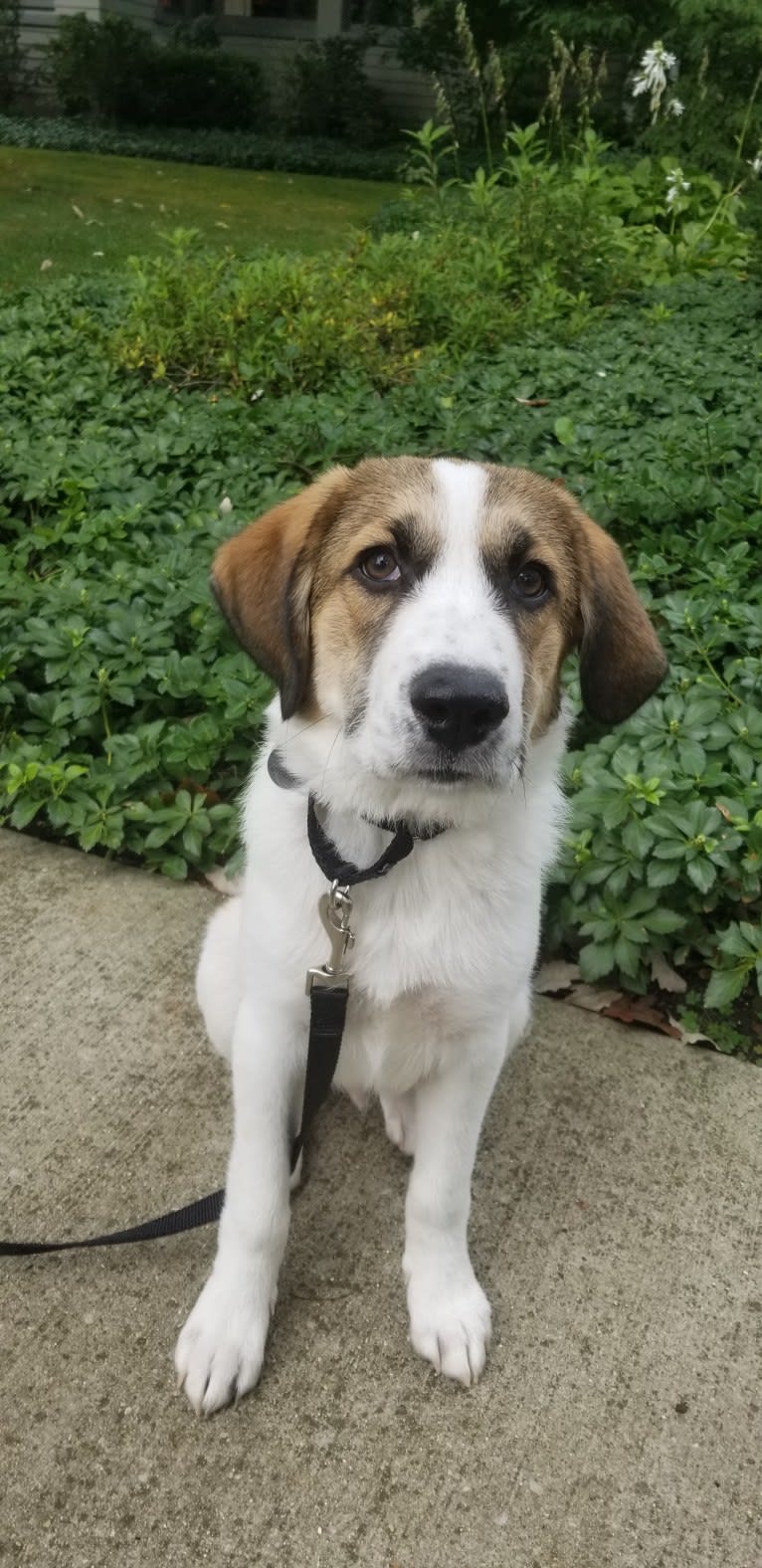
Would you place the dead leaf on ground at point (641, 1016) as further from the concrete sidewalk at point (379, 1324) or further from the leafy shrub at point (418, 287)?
the leafy shrub at point (418, 287)

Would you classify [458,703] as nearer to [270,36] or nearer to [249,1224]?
[249,1224]

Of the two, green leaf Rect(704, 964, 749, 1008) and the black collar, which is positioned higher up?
the black collar

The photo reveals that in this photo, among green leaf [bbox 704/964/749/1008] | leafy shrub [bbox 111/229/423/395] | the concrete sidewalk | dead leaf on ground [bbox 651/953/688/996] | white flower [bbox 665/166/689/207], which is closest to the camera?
the concrete sidewalk

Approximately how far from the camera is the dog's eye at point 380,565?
2.35 metres

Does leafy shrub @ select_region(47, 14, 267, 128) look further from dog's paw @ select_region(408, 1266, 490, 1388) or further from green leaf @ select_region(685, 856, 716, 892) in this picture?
dog's paw @ select_region(408, 1266, 490, 1388)

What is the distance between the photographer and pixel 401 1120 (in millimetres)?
2934

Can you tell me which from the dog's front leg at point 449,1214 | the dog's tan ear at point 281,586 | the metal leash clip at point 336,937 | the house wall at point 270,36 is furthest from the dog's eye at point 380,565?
the house wall at point 270,36

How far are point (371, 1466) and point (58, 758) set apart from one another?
268cm

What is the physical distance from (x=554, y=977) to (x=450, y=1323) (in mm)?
1334

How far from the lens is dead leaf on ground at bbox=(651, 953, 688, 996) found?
11.7 feet

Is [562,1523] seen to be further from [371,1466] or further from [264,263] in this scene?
[264,263]

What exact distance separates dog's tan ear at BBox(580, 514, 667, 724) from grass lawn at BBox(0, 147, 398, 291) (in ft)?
31.0

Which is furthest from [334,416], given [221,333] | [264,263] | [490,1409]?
[490,1409]

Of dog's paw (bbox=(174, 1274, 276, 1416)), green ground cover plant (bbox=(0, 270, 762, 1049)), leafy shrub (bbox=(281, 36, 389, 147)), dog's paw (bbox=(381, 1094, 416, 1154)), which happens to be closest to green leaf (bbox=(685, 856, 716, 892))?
green ground cover plant (bbox=(0, 270, 762, 1049))
